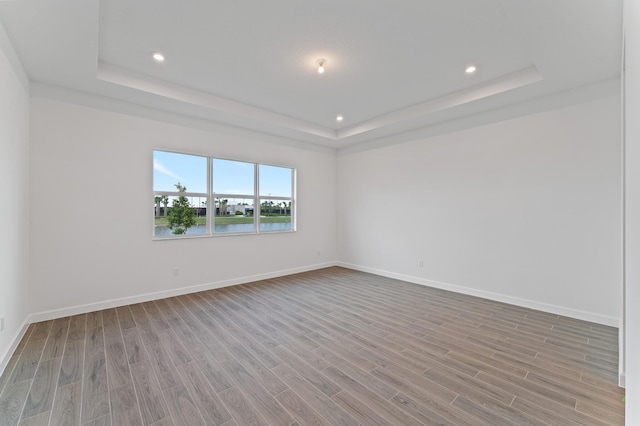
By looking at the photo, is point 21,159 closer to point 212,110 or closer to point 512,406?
point 212,110

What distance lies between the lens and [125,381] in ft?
6.75

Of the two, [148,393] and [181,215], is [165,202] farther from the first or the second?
[148,393]

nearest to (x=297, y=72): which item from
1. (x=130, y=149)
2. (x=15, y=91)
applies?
(x=130, y=149)

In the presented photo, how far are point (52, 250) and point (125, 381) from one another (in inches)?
90.0

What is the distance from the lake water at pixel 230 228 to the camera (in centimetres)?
413

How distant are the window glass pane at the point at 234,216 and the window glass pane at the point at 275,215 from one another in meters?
0.23

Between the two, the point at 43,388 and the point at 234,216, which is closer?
the point at 43,388

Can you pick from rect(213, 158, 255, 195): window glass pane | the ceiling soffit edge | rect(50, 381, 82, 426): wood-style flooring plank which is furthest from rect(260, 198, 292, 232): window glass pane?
rect(50, 381, 82, 426): wood-style flooring plank

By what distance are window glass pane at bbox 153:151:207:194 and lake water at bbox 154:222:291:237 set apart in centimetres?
62

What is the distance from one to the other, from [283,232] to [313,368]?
3476 mm

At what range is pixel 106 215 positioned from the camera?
360 cm

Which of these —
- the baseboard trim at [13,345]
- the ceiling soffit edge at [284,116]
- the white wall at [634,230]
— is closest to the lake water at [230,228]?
the baseboard trim at [13,345]

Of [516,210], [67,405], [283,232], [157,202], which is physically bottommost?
[67,405]

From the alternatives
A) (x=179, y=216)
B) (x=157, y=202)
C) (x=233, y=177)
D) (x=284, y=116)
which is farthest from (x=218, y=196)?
(x=284, y=116)
